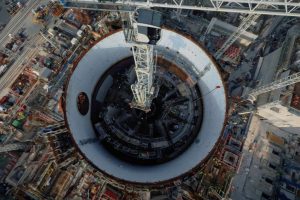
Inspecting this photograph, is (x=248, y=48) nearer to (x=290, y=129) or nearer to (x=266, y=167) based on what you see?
(x=290, y=129)

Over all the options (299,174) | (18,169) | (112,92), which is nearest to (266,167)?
(299,174)

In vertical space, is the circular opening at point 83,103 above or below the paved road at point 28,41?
below

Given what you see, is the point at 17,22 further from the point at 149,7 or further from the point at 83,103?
the point at 149,7

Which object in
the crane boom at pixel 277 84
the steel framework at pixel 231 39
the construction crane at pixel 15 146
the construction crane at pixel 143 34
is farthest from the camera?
the steel framework at pixel 231 39

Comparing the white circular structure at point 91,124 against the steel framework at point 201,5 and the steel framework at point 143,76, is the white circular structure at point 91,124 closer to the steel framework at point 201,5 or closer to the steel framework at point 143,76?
the steel framework at point 143,76

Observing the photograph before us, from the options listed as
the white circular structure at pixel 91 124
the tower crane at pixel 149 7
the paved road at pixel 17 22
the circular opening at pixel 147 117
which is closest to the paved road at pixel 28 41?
the paved road at pixel 17 22

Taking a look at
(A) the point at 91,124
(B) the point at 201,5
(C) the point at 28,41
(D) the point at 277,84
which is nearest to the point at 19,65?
(C) the point at 28,41

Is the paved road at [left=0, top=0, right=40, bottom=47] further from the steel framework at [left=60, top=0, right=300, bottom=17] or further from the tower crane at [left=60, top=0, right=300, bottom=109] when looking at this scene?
the steel framework at [left=60, top=0, right=300, bottom=17]
